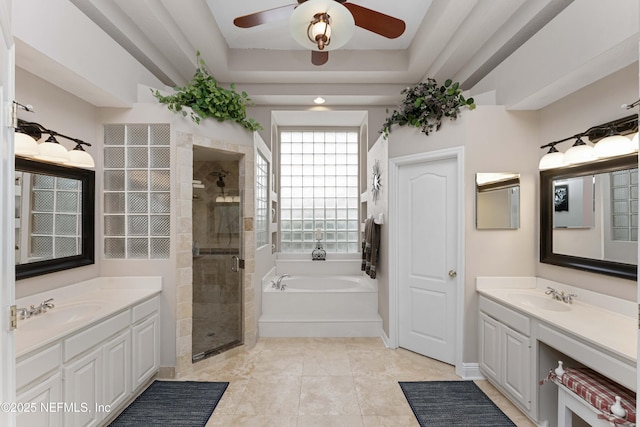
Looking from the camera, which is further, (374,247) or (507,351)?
(374,247)

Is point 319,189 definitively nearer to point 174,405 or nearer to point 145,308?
point 145,308

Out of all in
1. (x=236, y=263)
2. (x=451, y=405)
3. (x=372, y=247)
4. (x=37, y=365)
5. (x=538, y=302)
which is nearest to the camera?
(x=37, y=365)

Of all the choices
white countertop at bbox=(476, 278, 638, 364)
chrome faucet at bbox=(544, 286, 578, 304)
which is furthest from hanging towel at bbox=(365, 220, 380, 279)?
chrome faucet at bbox=(544, 286, 578, 304)

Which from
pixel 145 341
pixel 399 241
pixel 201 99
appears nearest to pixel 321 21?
pixel 201 99

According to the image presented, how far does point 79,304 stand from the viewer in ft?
7.53

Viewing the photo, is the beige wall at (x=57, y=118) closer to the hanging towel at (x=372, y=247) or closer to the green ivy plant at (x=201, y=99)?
the green ivy plant at (x=201, y=99)

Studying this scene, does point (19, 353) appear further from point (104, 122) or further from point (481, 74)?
point (481, 74)

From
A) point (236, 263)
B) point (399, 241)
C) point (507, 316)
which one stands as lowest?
point (507, 316)

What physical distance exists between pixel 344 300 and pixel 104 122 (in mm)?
3140

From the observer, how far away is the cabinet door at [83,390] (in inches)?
70.1

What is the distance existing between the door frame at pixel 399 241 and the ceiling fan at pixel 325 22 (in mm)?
1234

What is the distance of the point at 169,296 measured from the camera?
9.16 feet

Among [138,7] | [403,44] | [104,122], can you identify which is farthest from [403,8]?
[104,122]

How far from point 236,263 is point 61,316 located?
63.1 inches
